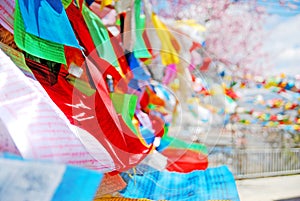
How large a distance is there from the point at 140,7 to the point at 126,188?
124 cm

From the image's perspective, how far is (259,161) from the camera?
17.0 ft

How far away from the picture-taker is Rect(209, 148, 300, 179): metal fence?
4.91 metres

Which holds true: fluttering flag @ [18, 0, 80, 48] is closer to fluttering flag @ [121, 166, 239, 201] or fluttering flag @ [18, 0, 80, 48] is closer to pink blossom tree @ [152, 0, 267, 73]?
fluttering flag @ [121, 166, 239, 201]

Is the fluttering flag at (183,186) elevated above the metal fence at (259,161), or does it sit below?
above

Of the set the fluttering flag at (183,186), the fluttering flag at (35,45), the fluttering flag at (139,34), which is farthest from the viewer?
the fluttering flag at (139,34)

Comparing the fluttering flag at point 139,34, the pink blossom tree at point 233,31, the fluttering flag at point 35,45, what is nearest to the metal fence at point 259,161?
the pink blossom tree at point 233,31

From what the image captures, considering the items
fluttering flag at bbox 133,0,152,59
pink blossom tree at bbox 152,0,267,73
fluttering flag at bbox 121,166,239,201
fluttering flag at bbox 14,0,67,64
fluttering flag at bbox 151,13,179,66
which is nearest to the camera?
fluttering flag at bbox 14,0,67,64

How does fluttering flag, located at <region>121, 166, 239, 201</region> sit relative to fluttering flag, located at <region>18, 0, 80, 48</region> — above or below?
below

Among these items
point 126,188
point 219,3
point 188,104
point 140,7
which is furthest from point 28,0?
point 219,3

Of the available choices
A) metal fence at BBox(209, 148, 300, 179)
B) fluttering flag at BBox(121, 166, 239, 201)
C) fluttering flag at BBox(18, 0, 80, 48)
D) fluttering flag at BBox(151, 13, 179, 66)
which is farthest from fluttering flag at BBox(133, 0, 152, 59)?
metal fence at BBox(209, 148, 300, 179)

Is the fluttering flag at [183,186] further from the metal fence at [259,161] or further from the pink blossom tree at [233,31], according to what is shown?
the pink blossom tree at [233,31]

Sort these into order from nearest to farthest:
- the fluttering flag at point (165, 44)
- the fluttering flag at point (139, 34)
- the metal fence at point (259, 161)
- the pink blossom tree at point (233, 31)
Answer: the fluttering flag at point (139, 34), the fluttering flag at point (165, 44), the metal fence at point (259, 161), the pink blossom tree at point (233, 31)

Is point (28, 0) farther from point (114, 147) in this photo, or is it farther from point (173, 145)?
point (173, 145)

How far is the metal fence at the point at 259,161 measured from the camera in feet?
16.1
